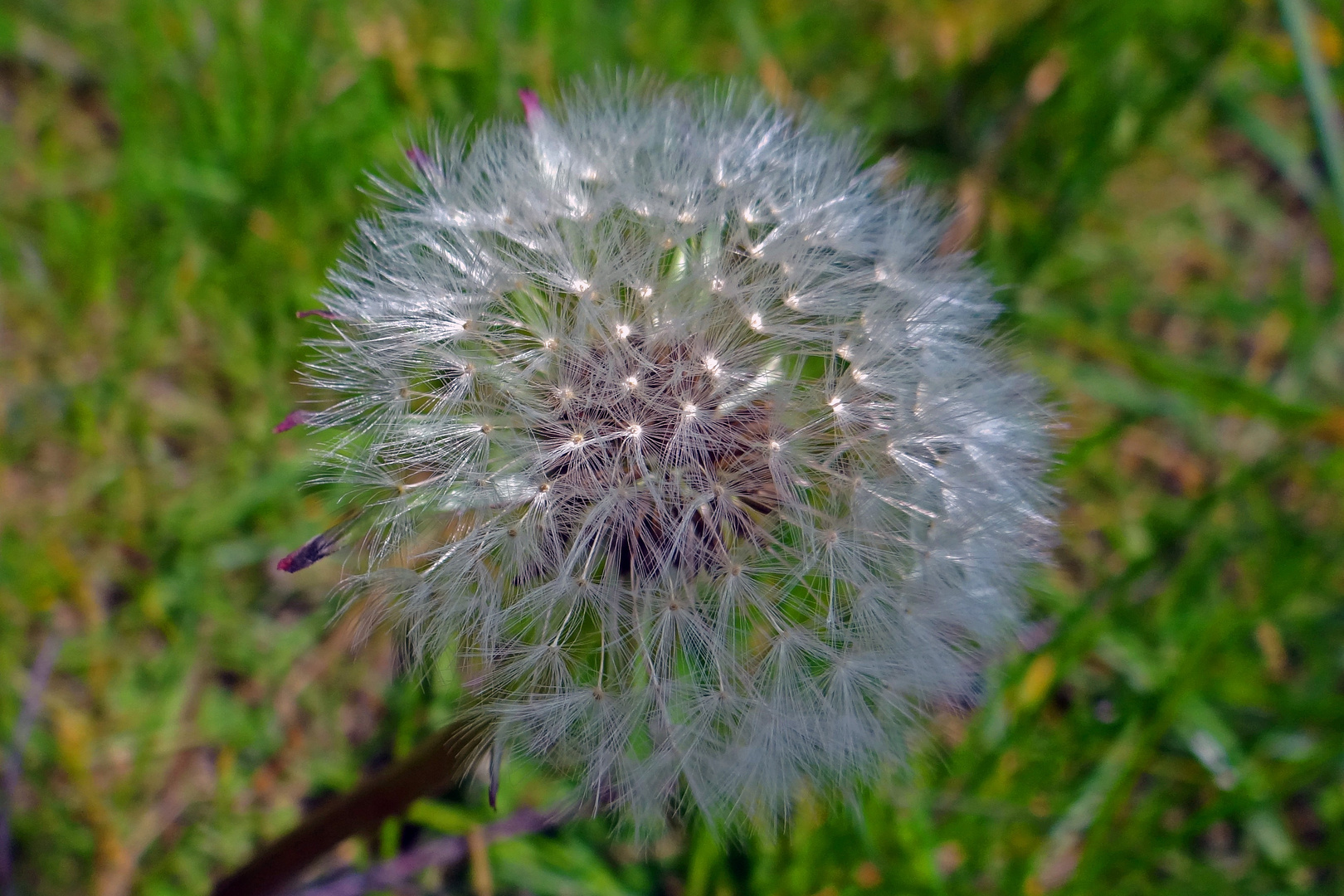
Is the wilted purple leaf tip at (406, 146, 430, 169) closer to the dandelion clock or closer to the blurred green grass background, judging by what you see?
the dandelion clock

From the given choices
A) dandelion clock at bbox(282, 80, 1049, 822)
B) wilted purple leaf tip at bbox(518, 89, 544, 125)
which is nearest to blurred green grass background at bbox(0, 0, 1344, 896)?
dandelion clock at bbox(282, 80, 1049, 822)

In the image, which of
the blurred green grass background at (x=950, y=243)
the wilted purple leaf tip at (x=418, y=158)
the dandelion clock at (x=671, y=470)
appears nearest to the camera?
the dandelion clock at (x=671, y=470)

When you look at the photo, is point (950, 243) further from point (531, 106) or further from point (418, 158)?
point (418, 158)

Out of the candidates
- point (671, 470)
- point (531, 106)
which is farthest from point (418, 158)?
point (671, 470)

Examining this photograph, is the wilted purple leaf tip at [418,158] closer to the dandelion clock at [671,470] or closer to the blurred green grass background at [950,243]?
the dandelion clock at [671,470]

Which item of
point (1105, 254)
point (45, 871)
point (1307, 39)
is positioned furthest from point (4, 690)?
point (1307, 39)

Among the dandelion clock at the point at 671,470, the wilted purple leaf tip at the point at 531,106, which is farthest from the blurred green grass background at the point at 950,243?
the wilted purple leaf tip at the point at 531,106
